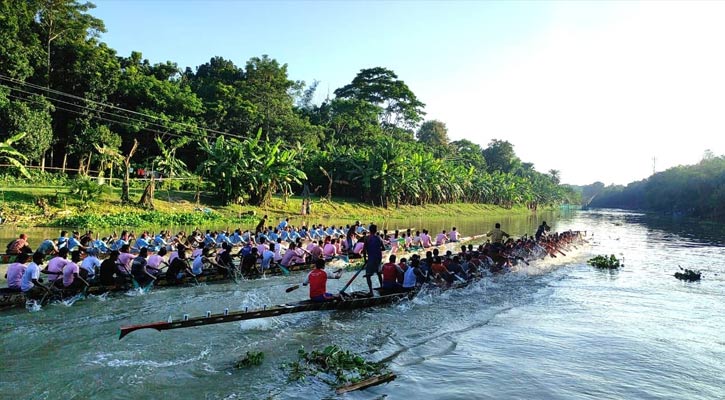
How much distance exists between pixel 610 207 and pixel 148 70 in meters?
138

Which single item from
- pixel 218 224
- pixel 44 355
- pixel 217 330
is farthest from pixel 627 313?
pixel 218 224

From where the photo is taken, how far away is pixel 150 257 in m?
14.2

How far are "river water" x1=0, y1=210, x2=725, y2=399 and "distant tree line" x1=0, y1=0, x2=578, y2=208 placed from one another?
18572 millimetres

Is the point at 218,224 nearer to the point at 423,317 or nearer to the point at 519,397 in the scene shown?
the point at 423,317

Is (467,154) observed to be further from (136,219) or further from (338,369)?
(338,369)

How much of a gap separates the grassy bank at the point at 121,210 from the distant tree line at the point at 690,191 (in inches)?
2331

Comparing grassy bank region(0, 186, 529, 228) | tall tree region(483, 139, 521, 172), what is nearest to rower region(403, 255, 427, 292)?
grassy bank region(0, 186, 529, 228)

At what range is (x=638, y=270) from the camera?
23406mm

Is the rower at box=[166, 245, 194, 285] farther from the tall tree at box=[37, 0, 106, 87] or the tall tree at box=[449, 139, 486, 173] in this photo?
the tall tree at box=[449, 139, 486, 173]

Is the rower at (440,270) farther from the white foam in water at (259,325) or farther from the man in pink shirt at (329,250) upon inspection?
the white foam in water at (259,325)


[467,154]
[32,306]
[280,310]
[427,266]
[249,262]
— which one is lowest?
[32,306]

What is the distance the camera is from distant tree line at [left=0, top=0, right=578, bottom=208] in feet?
115

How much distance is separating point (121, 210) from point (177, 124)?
46.0 feet

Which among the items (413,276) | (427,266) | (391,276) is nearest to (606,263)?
(427,266)
